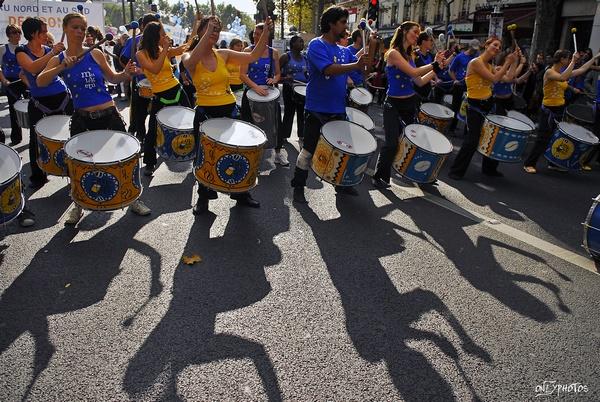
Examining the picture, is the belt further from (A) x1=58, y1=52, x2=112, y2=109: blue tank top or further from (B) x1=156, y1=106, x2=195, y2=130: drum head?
(B) x1=156, y1=106, x2=195, y2=130: drum head

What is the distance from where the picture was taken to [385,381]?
2.55 m

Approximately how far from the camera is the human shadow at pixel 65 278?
2908mm

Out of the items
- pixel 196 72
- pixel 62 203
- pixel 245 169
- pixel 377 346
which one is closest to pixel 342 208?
pixel 245 169

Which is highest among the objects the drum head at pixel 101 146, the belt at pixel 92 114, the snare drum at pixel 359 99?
the belt at pixel 92 114

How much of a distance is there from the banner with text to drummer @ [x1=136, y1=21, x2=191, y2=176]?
10138 millimetres

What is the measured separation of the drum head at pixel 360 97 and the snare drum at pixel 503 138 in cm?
205

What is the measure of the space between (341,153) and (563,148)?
13.0 feet

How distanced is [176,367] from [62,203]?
3256mm

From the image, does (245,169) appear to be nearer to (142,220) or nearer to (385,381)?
(142,220)

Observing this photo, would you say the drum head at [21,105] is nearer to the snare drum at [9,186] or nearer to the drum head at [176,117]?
the drum head at [176,117]

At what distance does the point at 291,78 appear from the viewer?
25.2ft

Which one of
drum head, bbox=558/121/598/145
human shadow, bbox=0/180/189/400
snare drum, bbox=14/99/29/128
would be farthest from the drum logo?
snare drum, bbox=14/99/29/128

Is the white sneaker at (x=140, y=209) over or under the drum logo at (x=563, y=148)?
under

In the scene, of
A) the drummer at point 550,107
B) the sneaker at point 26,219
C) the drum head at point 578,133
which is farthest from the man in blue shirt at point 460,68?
the sneaker at point 26,219
